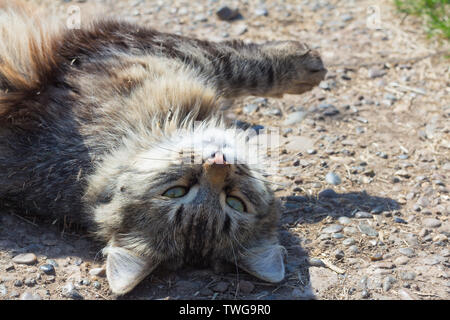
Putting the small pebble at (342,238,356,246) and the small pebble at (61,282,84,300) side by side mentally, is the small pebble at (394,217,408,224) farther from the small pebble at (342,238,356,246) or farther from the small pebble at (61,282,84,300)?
the small pebble at (61,282,84,300)

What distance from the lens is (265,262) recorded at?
118 inches

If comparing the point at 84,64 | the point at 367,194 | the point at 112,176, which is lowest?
the point at 367,194

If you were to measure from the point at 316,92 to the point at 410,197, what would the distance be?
4.97ft

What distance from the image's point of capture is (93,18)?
3947mm

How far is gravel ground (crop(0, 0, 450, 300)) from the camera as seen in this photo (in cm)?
295

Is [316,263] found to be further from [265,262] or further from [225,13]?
[225,13]

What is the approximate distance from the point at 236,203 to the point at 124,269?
0.73 meters

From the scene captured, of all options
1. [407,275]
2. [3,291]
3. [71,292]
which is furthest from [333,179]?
[3,291]

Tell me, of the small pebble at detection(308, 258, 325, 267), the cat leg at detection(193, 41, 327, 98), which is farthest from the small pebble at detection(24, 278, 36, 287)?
the cat leg at detection(193, 41, 327, 98)

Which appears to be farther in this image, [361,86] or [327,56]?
[327,56]

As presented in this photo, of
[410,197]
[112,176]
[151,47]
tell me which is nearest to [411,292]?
[410,197]

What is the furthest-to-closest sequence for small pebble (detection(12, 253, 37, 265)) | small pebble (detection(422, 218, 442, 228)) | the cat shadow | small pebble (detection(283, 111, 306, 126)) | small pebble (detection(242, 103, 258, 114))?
small pebble (detection(242, 103, 258, 114))
small pebble (detection(283, 111, 306, 126))
small pebble (detection(422, 218, 442, 228))
small pebble (detection(12, 253, 37, 265))
the cat shadow

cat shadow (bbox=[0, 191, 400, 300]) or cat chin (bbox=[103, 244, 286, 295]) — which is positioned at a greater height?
cat chin (bbox=[103, 244, 286, 295])

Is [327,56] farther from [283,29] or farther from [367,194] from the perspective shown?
[367,194]
